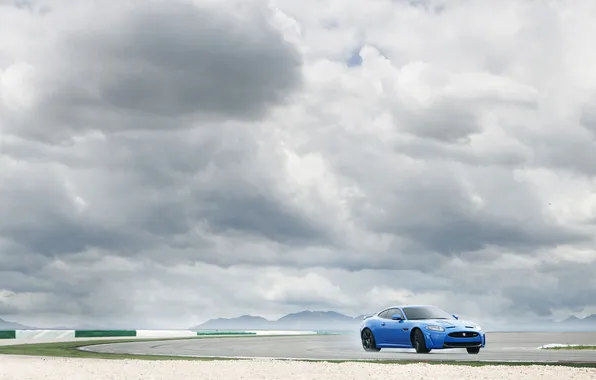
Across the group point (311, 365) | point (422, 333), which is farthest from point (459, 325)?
point (311, 365)

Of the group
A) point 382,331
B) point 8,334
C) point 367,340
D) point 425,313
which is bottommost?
point 367,340

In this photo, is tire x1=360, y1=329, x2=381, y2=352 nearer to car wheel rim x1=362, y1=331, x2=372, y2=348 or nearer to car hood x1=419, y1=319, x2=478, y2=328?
car wheel rim x1=362, y1=331, x2=372, y2=348

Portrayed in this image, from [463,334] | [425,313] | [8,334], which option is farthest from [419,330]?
[8,334]

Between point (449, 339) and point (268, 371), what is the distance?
718cm

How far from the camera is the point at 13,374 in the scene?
57.1 ft

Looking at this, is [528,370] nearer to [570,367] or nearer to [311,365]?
[570,367]

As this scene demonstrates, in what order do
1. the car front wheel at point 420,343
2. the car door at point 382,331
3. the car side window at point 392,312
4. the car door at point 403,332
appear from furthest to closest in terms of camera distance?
the car door at point 382,331 < the car side window at point 392,312 < the car door at point 403,332 < the car front wheel at point 420,343

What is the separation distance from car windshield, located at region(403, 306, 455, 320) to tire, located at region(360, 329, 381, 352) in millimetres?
1692

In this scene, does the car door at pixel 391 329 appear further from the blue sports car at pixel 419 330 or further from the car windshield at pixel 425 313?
the car windshield at pixel 425 313

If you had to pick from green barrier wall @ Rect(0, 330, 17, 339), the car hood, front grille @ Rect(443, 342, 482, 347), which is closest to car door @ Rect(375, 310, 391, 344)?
the car hood

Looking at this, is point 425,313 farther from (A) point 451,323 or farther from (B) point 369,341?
(B) point 369,341

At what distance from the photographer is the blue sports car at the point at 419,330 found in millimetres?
23141

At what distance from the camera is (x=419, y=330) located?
23562 mm

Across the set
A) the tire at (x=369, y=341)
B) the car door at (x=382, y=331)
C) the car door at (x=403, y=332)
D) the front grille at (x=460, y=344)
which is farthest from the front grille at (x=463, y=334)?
the tire at (x=369, y=341)
